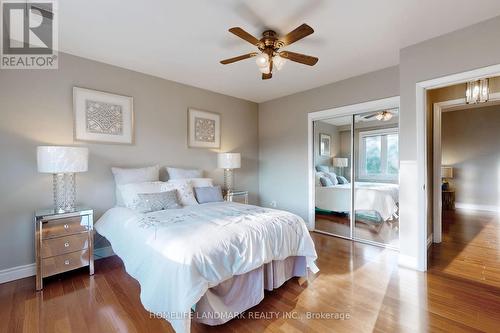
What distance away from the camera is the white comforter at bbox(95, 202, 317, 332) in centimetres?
154

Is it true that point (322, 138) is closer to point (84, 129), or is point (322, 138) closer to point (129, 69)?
point (129, 69)

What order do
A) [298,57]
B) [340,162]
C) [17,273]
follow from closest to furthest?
[298,57]
[17,273]
[340,162]

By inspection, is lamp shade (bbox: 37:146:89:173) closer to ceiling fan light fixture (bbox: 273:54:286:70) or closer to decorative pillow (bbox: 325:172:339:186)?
ceiling fan light fixture (bbox: 273:54:286:70)

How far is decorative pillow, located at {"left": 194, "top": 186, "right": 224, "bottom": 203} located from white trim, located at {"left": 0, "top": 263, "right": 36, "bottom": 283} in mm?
2019

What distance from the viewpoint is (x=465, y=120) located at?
6113mm

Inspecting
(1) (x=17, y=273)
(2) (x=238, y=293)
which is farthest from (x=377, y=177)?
(1) (x=17, y=273)

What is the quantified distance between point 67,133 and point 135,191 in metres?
1.11

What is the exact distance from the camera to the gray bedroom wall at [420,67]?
2291 millimetres

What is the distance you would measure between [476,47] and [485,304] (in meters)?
2.46

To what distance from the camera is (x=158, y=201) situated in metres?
2.76

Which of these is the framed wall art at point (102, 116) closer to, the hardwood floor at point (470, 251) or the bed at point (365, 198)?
the bed at point (365, 198)

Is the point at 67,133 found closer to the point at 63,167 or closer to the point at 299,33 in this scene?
the point at 63,167

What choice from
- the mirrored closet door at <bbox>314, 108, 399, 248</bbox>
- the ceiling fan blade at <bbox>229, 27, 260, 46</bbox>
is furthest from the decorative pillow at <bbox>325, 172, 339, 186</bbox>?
the ceiling fan blade at <bbox>229, 27, 260, 46</bbox>

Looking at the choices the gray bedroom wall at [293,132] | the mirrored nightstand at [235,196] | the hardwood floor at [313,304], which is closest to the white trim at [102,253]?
the hardwood floor at [313,304]
